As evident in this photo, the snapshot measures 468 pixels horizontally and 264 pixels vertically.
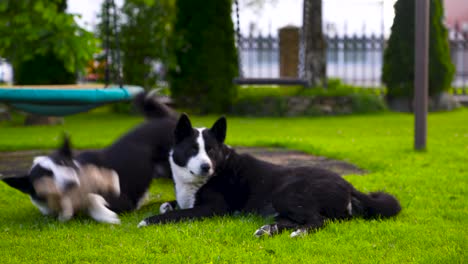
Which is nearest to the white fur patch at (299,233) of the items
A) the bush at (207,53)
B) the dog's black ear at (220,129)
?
the dog's black ear at (220,129)

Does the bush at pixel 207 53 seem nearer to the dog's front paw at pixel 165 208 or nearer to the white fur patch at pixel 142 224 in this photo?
the dog's front paw at pixel 165 208

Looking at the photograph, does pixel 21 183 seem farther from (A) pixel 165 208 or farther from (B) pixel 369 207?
(B) pixel 369 207

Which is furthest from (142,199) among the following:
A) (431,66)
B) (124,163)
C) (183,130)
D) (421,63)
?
(431,66)

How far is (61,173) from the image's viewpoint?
12.6 ft

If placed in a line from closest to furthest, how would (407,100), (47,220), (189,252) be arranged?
(189,252) < (47,220) < (407,100)

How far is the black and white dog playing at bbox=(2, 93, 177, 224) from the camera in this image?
3.93m

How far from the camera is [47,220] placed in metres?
4.02

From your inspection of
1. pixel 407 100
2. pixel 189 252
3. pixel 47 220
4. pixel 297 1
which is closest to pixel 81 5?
pixel 297 1

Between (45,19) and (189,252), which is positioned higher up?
(45,19)

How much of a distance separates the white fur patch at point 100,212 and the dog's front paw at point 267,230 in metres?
1.01

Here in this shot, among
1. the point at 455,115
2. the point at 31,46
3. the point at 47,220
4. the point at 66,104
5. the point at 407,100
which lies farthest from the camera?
the point at 407,100

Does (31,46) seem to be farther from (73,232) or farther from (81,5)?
(73,232)

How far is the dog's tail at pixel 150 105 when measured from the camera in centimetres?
544

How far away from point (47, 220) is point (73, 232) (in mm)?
436
